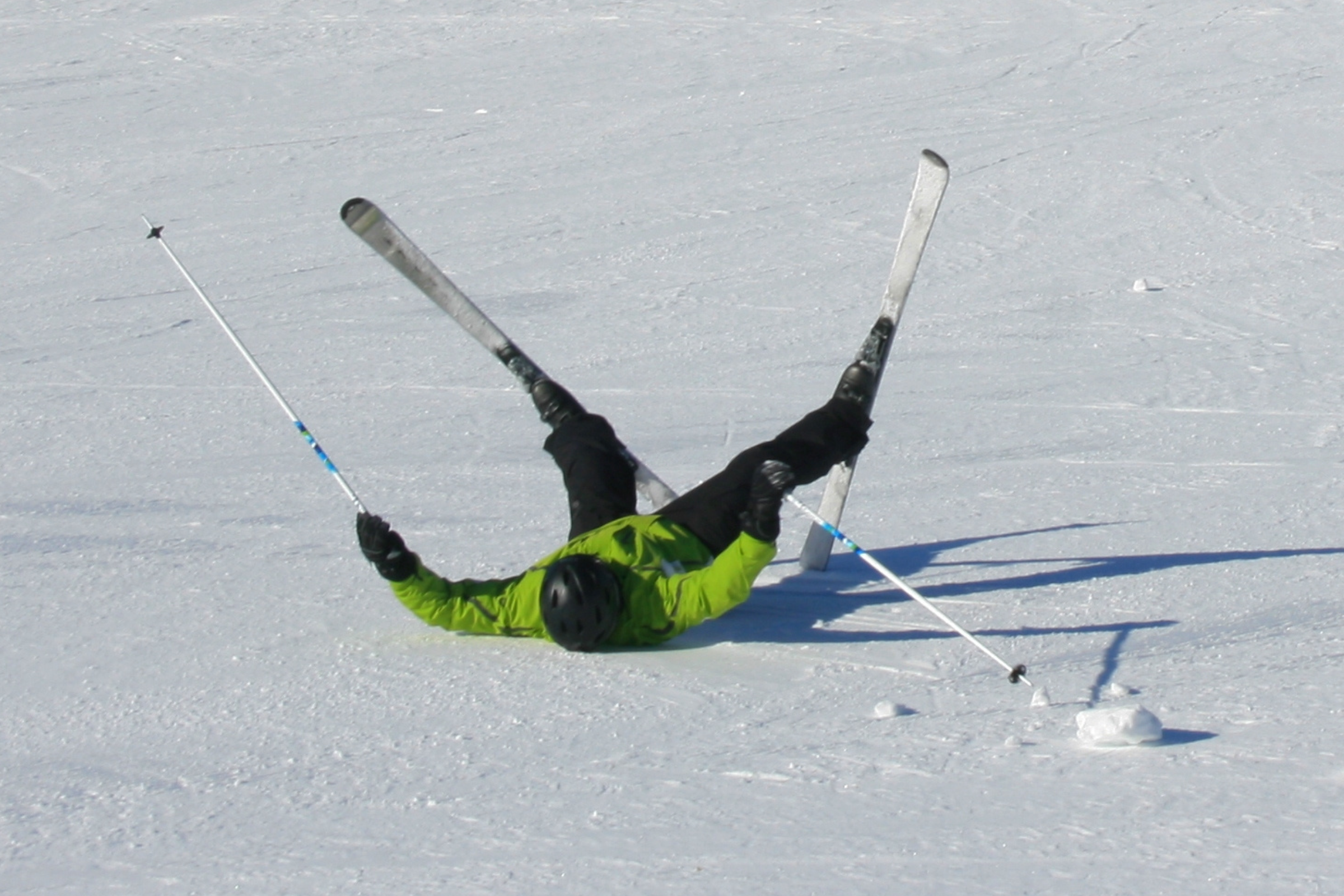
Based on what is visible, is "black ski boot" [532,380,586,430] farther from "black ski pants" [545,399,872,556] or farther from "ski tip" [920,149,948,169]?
"ski tip" [920,149,948,169]

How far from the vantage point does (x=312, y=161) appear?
428 inches

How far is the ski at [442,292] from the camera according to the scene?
16.6ft

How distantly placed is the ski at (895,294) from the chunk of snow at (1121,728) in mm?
1416

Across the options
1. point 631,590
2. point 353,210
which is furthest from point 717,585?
point 353,210

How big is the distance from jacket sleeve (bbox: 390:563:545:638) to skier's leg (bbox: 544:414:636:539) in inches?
15.5

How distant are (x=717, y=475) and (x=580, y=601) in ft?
2.37

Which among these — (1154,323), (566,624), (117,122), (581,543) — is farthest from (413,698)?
(117,122)

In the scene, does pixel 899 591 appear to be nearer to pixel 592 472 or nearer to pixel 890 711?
pixel 592 472

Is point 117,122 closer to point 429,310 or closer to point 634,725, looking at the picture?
point 429,310

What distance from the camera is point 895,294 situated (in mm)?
4867

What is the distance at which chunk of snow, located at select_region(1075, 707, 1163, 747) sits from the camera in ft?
11.3

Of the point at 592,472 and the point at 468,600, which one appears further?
the point at 592,472

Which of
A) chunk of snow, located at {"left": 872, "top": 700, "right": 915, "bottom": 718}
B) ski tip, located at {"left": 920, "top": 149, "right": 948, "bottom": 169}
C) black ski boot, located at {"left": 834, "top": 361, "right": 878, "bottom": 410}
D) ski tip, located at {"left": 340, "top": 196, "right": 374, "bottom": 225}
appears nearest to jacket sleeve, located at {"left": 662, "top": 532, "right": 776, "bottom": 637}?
chunk of snow, located at {"left": 872, "top": 700, "right": 915, "bottom": 718}

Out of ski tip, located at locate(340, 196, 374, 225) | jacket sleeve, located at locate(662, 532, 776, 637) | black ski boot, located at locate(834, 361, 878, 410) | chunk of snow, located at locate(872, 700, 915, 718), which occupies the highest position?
ski tip, located at locate(340, 196, 374, 225)
